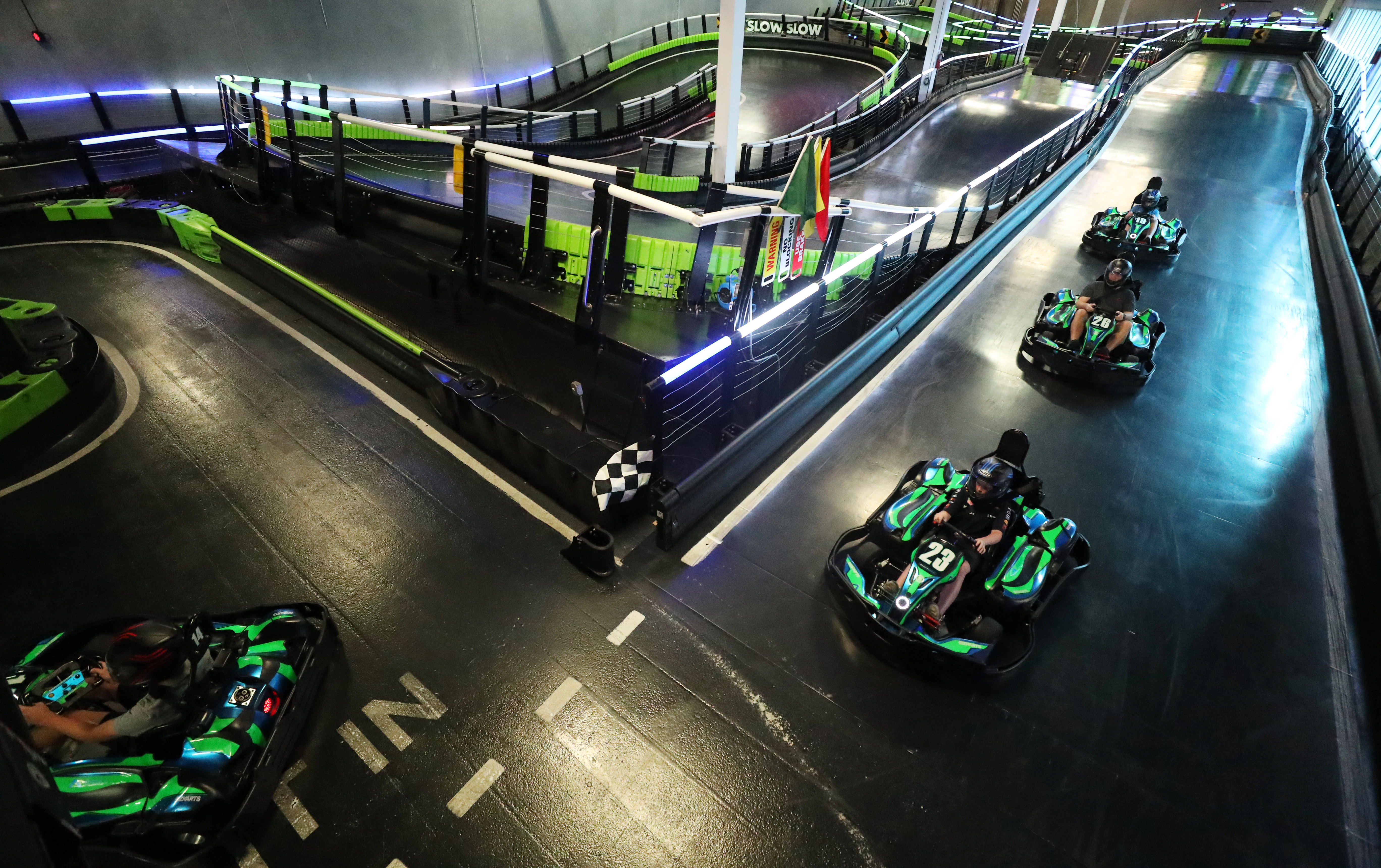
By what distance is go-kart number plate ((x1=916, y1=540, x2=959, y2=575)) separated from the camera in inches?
133

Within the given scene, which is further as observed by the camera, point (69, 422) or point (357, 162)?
point (357, 162)

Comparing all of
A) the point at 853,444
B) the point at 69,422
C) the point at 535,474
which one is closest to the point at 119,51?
the point at 69,422

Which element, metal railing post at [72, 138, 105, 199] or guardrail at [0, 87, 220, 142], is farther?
guardrail at [0, 87, 220, 142]

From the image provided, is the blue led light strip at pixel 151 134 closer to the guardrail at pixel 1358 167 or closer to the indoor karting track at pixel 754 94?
the indoor karting track at pixel 754 94

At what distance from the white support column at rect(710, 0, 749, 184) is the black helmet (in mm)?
8151

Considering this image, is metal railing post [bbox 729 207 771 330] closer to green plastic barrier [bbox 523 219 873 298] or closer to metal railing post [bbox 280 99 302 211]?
green plastic barrier [bbox 523 219 873 298]

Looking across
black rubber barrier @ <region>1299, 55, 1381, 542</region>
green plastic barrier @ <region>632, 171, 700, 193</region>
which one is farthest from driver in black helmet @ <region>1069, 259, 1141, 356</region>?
green plastic barrier @ <region>632, 171, 700, 193</region>

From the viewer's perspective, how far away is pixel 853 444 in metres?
5.12

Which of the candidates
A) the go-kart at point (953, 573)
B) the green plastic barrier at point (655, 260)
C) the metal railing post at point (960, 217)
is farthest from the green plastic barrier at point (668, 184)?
the go-kart at point (953, 573)

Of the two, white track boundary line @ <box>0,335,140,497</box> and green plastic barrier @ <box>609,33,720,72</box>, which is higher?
green plastic barrier @ <box>609,33,720,72</box>

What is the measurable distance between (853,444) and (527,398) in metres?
2.70

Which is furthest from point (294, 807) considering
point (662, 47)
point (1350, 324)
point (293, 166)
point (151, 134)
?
point (662, 47)

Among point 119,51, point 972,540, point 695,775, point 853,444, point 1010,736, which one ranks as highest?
point 119,51

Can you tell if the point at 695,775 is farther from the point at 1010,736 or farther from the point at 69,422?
the point at 69,422
